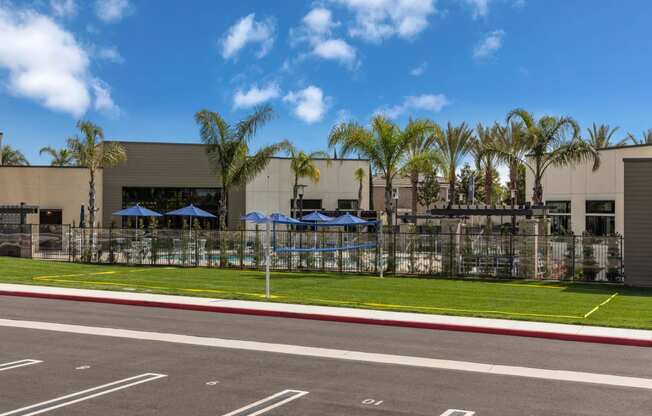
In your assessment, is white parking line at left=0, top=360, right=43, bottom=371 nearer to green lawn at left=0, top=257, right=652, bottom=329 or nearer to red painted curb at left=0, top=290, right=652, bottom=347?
red painted curb at left=0, top=290, right=652, bottom=347

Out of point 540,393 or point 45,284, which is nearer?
point 540,393

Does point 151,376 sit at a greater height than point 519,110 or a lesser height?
lesser

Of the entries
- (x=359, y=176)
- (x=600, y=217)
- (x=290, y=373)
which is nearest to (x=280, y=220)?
(x=359, y=176)

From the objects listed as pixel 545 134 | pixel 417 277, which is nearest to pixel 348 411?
pixel 417 277

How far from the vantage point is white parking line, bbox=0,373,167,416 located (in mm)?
8305

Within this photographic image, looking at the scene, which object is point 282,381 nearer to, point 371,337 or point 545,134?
point 371,337

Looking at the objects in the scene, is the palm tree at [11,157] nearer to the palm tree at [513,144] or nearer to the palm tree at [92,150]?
the palm tree at [92,150]

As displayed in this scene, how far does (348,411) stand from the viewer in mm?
8492

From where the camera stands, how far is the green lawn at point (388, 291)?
1766 centimetres

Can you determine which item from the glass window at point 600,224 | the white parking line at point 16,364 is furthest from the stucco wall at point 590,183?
the white parking line at point 16,364

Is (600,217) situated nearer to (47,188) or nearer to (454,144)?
(454,144)

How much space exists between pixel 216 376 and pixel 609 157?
1776 inches

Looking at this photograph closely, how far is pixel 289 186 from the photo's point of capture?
55.8 meters

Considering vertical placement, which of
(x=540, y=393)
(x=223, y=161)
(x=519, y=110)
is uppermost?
(x=519, y=110)
